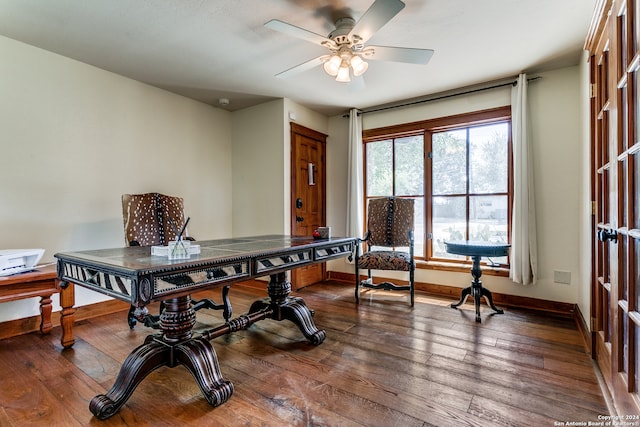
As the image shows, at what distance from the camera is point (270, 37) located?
244 centimetres

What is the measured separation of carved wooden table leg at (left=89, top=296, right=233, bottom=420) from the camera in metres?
1.52

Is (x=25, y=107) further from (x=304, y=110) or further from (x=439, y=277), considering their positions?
(x=439, y=277)

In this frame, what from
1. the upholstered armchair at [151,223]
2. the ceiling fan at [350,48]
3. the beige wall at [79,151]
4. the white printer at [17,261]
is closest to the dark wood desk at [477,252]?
the ceiling fan at [350,48]

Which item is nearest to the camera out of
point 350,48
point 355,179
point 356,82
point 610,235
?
point 610,235

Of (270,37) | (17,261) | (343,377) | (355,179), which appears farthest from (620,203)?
(17,261)

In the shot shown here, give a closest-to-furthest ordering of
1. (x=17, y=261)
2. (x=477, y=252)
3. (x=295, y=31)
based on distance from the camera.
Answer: (x=295, y=31) < (x=17, y=261) < (x=477, y=252)

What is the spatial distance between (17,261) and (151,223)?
94cm

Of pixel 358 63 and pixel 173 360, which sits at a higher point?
pixel 358 63

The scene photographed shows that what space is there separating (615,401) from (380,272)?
278cm

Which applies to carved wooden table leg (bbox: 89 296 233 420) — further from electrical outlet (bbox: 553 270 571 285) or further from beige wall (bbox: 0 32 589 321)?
electrical outlet (bbox: 553 270 571 285)

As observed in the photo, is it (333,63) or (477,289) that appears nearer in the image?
(333,63)

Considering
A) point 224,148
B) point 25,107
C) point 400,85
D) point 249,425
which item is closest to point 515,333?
point 249,425

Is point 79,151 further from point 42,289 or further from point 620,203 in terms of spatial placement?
point 620,203

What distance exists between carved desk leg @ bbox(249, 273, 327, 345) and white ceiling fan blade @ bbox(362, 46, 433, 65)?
1.82 m
